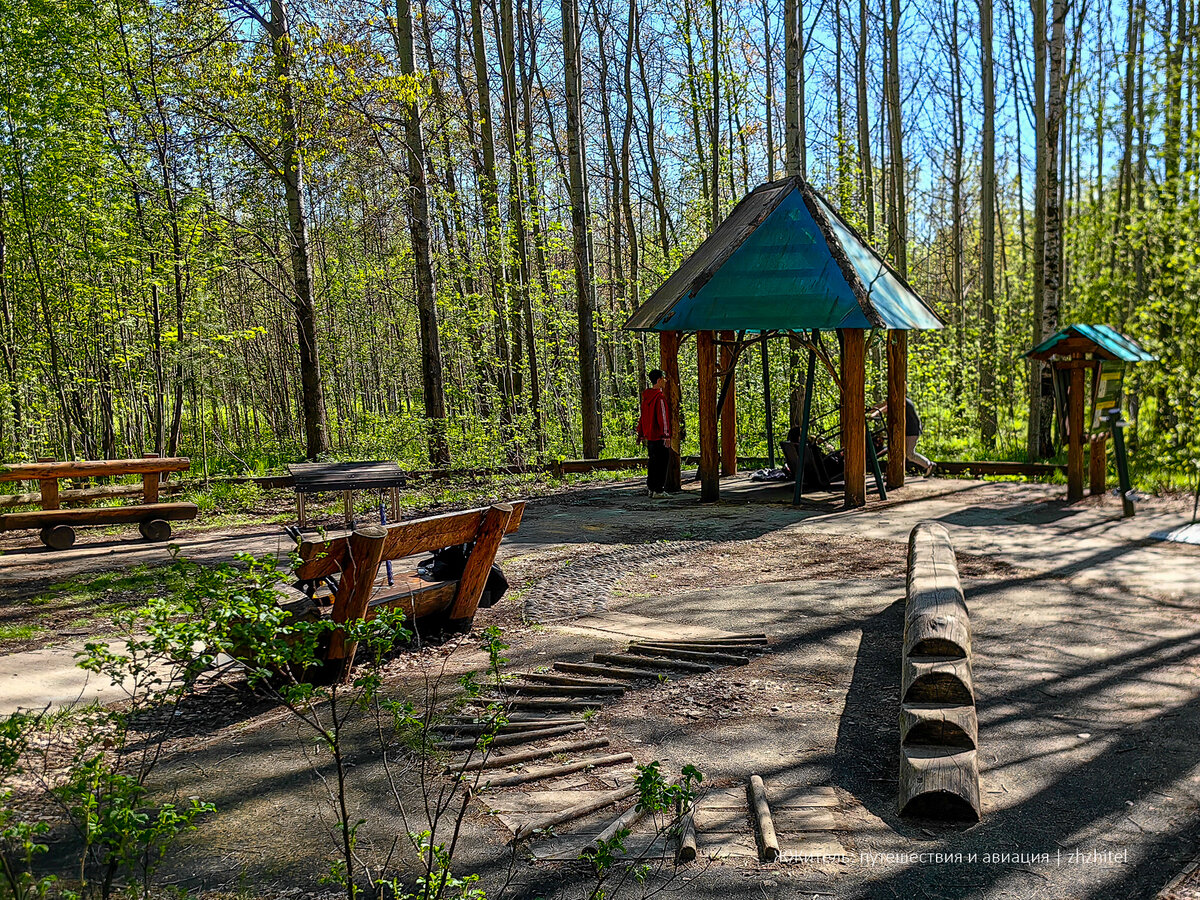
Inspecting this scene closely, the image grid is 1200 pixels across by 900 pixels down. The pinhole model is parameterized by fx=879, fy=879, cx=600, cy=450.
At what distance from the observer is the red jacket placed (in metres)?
13.6

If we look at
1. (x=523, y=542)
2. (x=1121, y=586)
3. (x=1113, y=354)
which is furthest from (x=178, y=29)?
(x=1121, y=586)

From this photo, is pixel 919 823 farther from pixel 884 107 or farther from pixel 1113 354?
pixel 884 107

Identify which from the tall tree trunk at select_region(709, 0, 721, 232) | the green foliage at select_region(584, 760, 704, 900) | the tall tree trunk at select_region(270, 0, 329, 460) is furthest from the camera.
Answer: the tall tree trunk at select_region(709, 0, 721, 232)

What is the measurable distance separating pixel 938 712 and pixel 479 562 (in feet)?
11.6

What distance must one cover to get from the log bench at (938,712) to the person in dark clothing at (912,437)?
30.1ft

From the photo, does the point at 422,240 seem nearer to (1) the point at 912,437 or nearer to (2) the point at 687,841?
(1) the point at 912,437

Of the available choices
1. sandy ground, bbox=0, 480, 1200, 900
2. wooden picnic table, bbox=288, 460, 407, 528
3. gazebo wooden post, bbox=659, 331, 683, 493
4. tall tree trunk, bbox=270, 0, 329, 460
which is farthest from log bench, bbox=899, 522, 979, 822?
tall tree trunk, bbox=270, 0, 329, 460

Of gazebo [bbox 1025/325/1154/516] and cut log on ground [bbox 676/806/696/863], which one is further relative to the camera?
gazebo [bbox 1025/325/1154/516]

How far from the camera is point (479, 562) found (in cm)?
666

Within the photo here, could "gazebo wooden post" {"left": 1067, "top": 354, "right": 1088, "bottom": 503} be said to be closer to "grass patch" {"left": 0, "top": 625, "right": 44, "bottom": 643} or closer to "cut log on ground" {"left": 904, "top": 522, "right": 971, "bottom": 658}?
"cut log on ground" {"left": 904, "top": 522, "right": 971, "bottom": 658}

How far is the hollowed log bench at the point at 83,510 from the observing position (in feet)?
35.7

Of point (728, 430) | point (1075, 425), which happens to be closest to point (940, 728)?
point (1075, 425)

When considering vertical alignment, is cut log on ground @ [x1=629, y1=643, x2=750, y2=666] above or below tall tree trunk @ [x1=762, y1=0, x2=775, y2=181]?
below

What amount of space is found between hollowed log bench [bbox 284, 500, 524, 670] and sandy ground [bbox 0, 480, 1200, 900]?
1.33ft
